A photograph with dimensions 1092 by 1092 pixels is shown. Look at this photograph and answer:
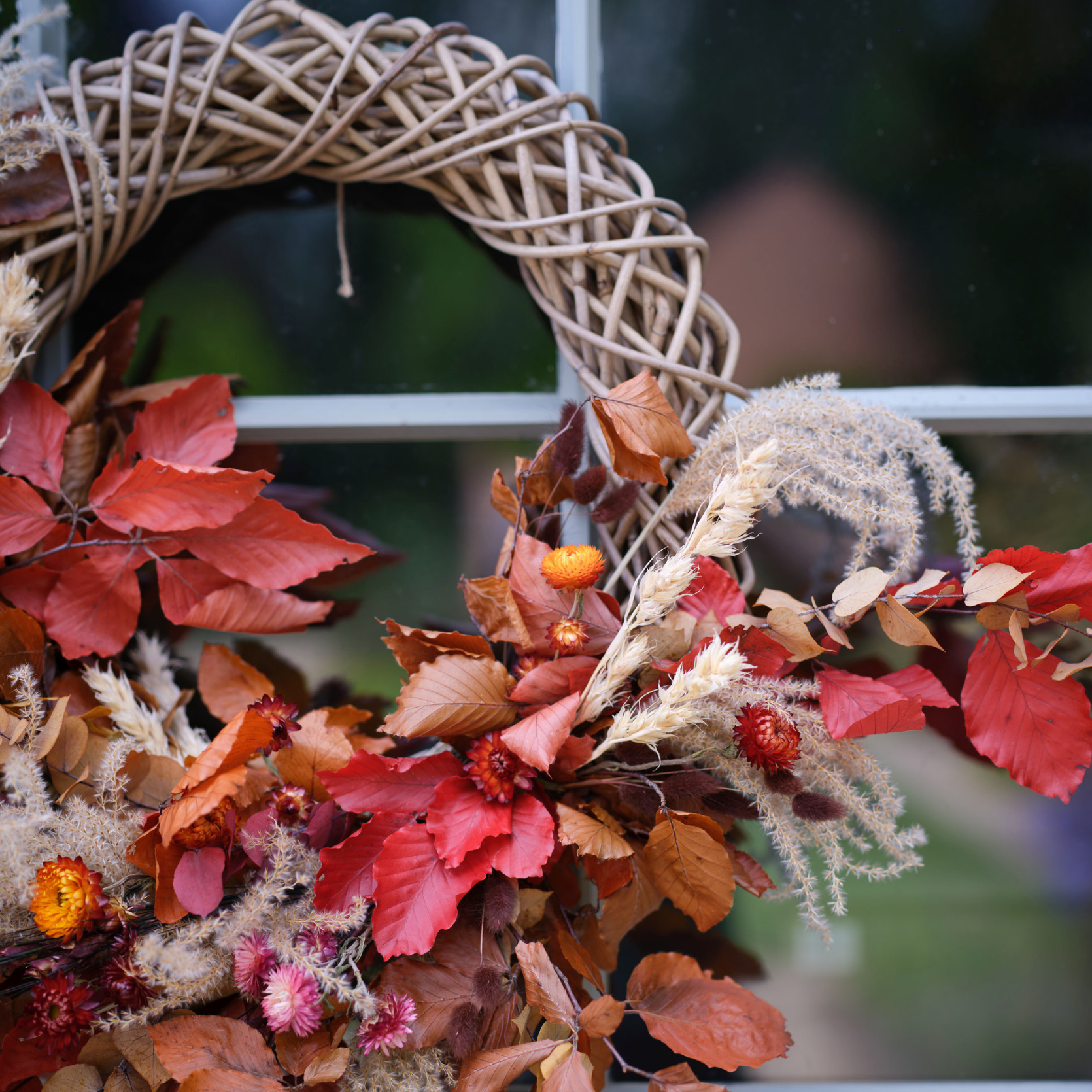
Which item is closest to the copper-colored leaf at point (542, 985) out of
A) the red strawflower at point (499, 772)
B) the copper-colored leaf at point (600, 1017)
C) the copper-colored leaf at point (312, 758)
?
the copper-colored leaf at point (600, 1017)

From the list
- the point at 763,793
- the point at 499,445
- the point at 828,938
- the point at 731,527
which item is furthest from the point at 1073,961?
the point at 499,445

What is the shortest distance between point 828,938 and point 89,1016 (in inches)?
23.5

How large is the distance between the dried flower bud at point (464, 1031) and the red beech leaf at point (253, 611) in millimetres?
378

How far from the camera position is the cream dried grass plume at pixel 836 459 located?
0.61m

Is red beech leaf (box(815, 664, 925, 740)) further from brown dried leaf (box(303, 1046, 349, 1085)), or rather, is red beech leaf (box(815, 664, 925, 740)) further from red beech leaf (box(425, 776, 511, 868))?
brown dried leaf (box(303, 1046, 349, 1085))

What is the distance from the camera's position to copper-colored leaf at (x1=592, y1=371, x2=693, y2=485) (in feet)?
1.98

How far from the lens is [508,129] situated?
2.36ft

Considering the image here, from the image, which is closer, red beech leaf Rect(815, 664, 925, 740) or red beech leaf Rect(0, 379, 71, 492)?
red beech leaf Rect(815, 664, 925, 740)

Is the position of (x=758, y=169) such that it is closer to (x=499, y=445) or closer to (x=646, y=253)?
(x=646, y=253)

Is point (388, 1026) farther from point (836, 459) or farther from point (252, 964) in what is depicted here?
point (836, 459)

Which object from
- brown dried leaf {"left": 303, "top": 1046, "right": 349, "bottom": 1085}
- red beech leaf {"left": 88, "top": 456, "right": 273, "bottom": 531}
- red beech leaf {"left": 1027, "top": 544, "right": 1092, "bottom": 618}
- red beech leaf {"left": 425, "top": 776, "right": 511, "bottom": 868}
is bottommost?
brown dried leaf {"left": 303, "top": 1046, "right": 349, "bottom": 1085}

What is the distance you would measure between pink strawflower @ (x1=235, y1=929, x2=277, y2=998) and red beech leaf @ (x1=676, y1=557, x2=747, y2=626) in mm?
435

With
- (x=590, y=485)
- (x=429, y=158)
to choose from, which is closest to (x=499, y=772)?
(x=590, y=485)

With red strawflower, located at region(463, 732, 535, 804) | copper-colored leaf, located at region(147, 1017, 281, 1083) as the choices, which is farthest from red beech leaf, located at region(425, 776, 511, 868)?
copper-colored leaf, located at region(147, 1017, 281, 1083)
